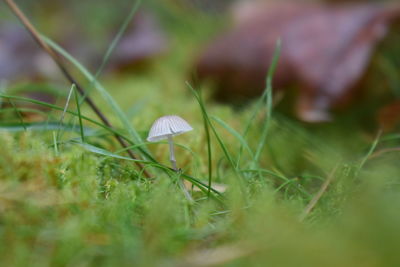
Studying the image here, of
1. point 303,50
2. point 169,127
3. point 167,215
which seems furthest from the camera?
point 303,50


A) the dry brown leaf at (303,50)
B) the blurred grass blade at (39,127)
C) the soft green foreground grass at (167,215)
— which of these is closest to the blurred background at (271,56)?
the dry brown leaf at (303,50)

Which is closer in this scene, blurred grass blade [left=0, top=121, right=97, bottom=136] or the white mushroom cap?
the white mushroom cap

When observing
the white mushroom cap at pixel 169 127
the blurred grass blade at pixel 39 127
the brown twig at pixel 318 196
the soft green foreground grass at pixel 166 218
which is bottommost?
the brown twig at pixel 318 196

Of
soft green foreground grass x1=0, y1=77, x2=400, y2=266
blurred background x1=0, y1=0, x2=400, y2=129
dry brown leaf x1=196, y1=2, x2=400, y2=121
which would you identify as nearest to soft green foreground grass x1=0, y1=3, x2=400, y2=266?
soft green foreground grass x1=0, y1=77, x2=400, y2=266

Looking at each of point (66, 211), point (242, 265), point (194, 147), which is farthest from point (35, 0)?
point (242, 265)

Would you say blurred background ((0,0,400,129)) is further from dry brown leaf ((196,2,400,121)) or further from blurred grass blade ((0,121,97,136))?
blurred grass blade ((0,121,97,136))

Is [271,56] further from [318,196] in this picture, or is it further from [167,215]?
[167,215]

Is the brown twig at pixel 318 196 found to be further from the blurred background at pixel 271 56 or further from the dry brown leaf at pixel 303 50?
the dry brown leaf at pixel 303 50

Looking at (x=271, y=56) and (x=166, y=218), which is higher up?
(x=271, y=56)

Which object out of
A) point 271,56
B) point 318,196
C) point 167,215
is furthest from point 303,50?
point 167,215
